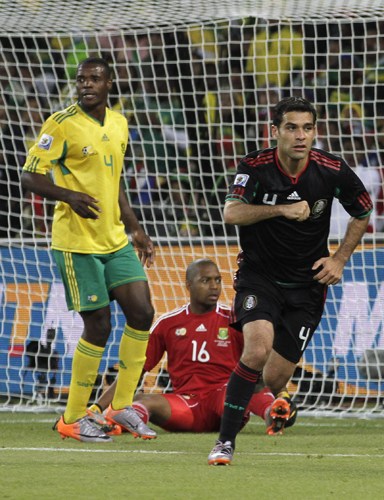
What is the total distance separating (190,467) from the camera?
16.3 feet

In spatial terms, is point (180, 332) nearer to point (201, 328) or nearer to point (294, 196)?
point (201, 328)

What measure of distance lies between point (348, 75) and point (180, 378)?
425 cm

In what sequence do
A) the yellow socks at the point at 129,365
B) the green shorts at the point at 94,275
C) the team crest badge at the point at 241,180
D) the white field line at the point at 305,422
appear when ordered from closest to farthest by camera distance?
the team crest badge at the point at 241,180
the green shorts at the point at 94,275
the yellow socks at the point at 129,365
the white field line at the point at 305,422

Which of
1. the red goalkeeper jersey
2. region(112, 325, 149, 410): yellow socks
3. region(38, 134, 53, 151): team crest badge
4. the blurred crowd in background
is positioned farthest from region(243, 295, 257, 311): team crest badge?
the blurred crowd in background

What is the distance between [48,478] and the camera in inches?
177

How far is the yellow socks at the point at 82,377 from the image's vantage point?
6.40 metres

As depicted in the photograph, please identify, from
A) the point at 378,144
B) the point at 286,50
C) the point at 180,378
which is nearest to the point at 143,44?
the point at 286,50

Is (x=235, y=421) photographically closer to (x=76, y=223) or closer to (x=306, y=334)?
(x=306, y=334)

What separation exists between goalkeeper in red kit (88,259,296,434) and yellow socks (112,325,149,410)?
52 centimetres

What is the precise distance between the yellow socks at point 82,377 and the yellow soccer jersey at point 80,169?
0.53 meters

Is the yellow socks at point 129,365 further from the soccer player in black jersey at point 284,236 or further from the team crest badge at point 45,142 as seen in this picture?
the team crest badge at point 45,142

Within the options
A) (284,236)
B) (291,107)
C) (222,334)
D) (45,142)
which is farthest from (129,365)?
(291,107)

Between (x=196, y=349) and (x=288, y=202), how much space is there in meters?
2.19

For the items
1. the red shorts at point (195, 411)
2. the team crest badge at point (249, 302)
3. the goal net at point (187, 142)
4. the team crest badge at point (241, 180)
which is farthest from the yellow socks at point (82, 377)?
the goal net at point (187, 142)
